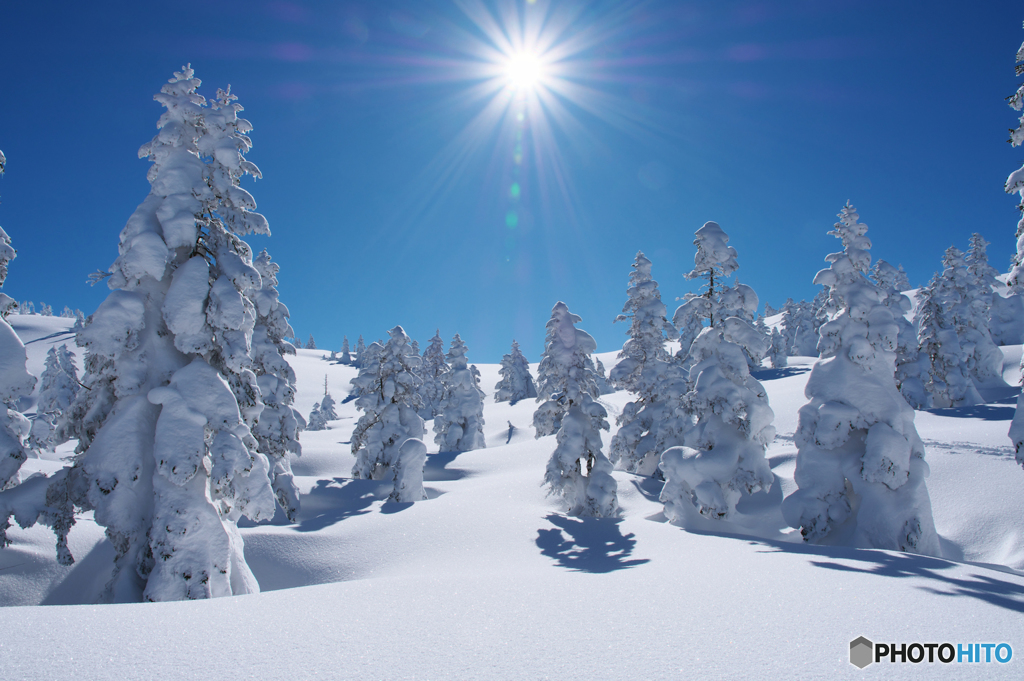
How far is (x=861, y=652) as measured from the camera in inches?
167

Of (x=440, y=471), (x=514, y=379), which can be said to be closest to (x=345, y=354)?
(x=514, y=379)

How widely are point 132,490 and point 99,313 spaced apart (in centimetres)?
361

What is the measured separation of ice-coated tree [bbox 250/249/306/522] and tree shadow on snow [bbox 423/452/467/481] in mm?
9915

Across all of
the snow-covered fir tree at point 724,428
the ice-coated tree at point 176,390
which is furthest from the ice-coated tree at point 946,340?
the ice-coated tree at point 176,390

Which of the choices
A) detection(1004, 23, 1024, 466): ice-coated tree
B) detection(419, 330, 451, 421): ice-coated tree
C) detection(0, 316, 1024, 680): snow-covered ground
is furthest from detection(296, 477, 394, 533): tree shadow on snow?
detection(419, 330, 451, 421): ice-coated tree

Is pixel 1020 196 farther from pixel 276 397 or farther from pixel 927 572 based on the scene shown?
pixel 276 397

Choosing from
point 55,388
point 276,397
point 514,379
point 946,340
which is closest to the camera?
point 276,397

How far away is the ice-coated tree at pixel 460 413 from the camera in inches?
1697

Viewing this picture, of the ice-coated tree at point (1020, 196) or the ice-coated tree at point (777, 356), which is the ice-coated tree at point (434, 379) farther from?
the ice-coated tree at point (1020, 196)

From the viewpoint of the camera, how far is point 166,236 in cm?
987

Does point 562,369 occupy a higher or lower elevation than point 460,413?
higher

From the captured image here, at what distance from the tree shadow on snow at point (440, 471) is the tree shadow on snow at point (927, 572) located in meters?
23.7

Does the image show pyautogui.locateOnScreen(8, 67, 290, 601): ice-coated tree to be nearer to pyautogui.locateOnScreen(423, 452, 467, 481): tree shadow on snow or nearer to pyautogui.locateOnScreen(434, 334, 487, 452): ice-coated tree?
pyautogui.locateOnScreen(423, 452, 467, 481): tree shadow on snow

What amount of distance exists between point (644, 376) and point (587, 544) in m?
14.4
